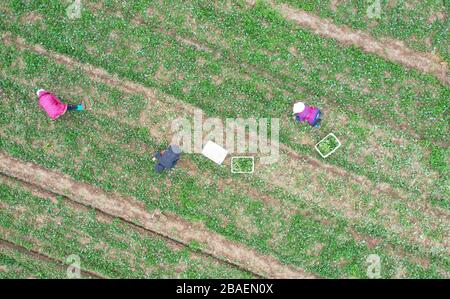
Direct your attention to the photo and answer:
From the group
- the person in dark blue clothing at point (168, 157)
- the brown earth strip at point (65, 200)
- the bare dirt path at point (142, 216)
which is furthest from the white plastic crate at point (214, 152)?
the brown earth strip at point (65, 200)

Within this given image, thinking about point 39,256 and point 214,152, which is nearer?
point 214,152

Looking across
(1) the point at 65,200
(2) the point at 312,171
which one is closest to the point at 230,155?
(2) the point at 312,171

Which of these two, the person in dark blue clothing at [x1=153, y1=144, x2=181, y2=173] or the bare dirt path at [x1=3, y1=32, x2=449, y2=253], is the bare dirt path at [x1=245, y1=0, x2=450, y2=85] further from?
the person in dark blue clothing at [x1=153, y1=144, x2=181, y2=173]

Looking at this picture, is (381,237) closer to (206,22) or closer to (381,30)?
(381,30)

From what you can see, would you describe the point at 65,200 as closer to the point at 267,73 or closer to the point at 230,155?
the point at 230,155

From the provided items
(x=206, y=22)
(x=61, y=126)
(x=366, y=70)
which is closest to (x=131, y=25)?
(x=206, y=22)

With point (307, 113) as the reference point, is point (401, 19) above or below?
above

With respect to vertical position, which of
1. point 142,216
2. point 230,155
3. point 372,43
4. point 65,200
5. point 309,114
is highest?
point 372,43
